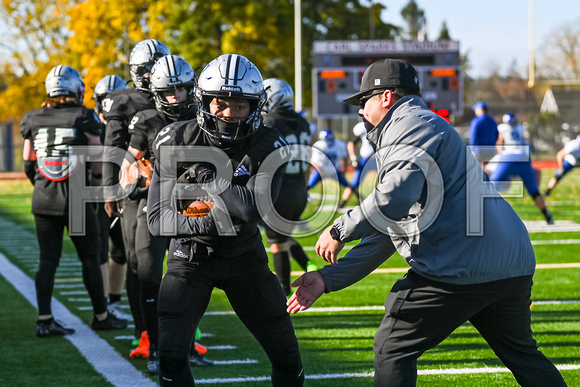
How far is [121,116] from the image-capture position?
5.52 m

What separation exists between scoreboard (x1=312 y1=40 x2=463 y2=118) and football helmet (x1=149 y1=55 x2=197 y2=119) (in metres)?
17.8

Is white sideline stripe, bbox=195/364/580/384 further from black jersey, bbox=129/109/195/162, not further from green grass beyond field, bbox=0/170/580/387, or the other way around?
black jersey, bbox=129/109/195/162

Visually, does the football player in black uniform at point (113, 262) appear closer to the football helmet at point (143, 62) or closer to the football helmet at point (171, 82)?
the football helmet at point (143, 62)

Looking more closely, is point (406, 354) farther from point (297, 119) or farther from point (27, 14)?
point (27, 14)

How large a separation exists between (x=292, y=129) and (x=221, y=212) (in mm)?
3854

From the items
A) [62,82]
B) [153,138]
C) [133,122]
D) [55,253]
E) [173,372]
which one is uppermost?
[62,82]

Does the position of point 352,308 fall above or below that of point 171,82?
below

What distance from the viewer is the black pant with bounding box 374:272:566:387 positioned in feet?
11.2

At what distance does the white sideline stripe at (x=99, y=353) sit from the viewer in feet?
16.6

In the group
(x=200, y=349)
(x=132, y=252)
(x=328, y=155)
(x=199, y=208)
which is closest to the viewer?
(x=199, y=208)

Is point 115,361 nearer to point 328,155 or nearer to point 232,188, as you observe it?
point 232,188

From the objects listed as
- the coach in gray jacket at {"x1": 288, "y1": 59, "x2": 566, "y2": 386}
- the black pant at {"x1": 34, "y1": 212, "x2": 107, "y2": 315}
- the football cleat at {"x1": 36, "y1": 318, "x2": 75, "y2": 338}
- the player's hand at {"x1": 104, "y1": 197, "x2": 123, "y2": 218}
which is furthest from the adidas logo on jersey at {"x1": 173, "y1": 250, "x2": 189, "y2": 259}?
the football cleat at {"x1": 36, "y1": 318, "x2": 75, "y2": 338}

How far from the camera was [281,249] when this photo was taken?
7.49 meters

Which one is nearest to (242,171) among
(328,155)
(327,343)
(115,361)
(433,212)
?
(433,212)
